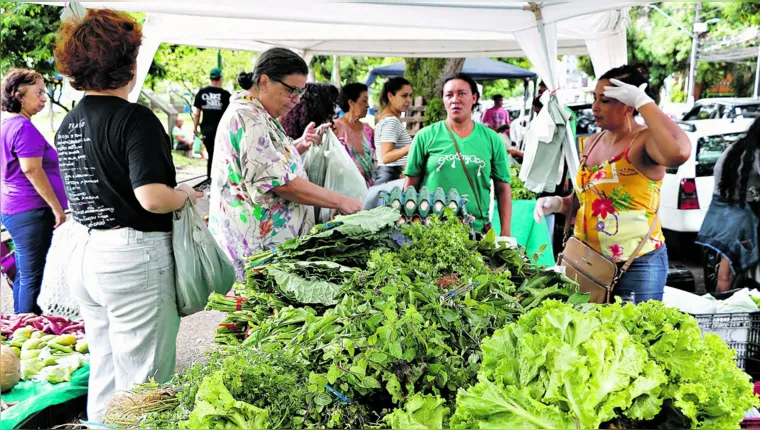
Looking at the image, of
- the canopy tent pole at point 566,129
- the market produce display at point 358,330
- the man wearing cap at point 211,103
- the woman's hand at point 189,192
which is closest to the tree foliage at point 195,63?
the man wearing cap at point 211,103

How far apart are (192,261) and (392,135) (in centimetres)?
383

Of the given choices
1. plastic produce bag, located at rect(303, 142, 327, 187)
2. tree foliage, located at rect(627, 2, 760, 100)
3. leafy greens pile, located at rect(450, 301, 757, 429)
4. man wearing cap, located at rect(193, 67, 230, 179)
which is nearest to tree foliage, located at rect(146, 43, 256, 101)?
man wearing cap, located at rect(193, 67, 230, 179)

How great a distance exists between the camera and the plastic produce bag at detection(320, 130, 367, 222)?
13.0 ft

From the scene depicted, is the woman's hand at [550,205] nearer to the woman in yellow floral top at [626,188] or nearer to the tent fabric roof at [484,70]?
the woman in yellow floral top at [626,188]

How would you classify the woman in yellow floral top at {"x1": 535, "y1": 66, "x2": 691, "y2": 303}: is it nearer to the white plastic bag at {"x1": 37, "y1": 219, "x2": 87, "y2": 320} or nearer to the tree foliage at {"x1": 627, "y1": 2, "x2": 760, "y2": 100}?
the white plastic bag at {"x1": 37, "y1": 219, "x2": 87, "y2": 320}

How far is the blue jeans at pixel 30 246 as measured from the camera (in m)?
4.84

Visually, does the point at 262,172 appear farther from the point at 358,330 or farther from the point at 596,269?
the point at 596,269

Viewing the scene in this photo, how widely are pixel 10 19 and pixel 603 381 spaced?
1000 cm

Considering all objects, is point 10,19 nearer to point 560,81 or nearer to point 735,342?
point 560,81

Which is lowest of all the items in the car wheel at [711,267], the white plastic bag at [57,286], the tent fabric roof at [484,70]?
the car wheel at [711,267]

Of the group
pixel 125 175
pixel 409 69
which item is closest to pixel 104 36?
pixel 125 175

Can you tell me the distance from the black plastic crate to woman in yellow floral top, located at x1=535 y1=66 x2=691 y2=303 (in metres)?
0.44

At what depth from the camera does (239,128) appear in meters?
3.29

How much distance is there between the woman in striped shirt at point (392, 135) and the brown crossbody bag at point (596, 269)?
277 centimetres
